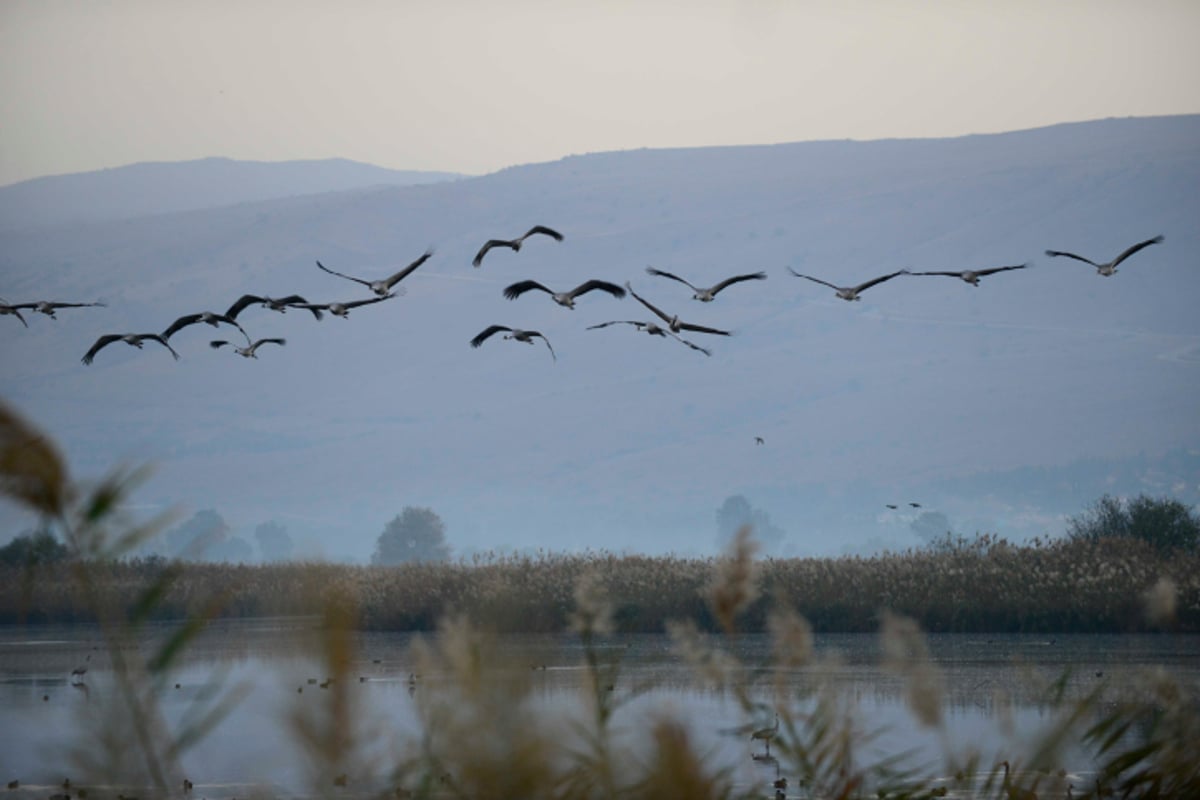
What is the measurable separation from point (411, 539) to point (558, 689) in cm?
10885

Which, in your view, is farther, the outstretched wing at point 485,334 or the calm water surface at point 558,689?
the outstretched wing at point 485,334

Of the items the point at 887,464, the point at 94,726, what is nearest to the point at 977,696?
the point at 94,726

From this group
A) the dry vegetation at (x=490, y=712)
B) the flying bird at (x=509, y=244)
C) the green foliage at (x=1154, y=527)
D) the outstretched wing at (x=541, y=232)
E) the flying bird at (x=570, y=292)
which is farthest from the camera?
the green foliage at (x=1154, y=527)

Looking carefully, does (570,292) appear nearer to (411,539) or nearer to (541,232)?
(541,232)

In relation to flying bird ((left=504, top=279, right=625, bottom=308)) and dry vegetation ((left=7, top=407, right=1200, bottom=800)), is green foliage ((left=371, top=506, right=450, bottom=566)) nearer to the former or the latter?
flying bird ((left=504, top=279, right=625, bottom=308))

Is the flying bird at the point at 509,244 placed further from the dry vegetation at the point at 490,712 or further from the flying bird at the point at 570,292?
the dry vegetation at the point at 490,712

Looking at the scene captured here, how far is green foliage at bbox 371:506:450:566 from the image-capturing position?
120125mm

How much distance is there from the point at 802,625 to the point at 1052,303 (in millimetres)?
193313

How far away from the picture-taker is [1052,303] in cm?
19150

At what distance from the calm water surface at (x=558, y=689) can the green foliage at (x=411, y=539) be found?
79.9 metres

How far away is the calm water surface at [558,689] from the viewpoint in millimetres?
4910

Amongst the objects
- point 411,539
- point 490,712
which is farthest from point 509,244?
point 411,539

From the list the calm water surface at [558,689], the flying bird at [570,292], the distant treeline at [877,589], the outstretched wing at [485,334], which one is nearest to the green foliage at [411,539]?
the calm water surface at [558,689]

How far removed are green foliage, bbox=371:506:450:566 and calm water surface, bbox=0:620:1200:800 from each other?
79.9 m
